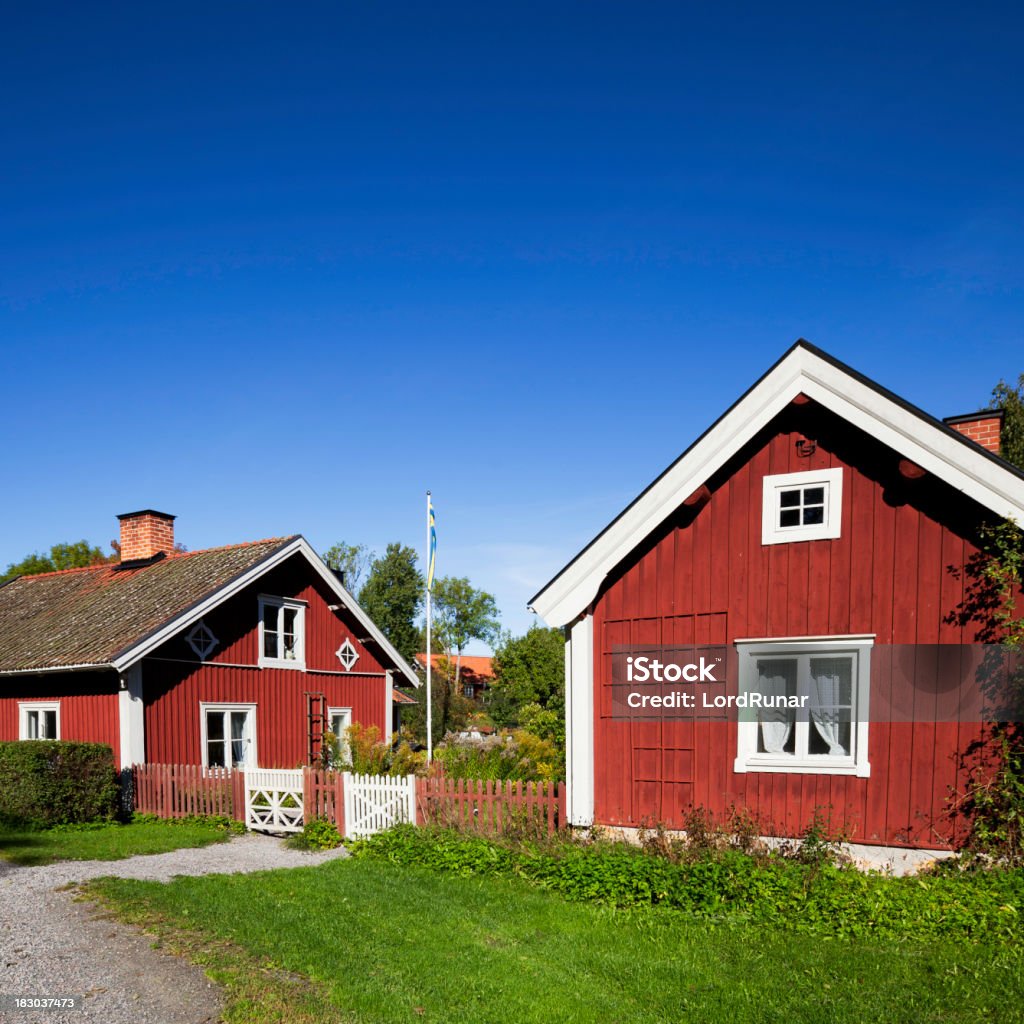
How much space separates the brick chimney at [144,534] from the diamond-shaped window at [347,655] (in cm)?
565

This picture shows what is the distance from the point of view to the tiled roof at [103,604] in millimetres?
17703

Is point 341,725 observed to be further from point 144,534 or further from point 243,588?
point 144,534

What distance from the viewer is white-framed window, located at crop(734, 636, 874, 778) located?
1008 centimetres

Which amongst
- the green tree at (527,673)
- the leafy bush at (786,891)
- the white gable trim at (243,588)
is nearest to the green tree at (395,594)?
the green tree at (527,673)

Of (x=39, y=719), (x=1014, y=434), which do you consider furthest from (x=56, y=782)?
(x=1014, y=434)

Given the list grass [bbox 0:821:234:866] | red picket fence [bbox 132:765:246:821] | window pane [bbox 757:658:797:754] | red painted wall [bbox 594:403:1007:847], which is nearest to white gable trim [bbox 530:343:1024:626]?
red painted wall [bbox 594:403:1007:847]

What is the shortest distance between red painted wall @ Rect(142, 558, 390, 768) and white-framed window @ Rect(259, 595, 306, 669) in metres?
0.16

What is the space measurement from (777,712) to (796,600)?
1.40 m

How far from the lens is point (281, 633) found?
2098 cm

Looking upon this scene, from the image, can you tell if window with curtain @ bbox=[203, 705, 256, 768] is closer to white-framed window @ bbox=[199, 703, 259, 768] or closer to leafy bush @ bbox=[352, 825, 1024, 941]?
white-framed window @ bbox=[199, 703, 259, 768]

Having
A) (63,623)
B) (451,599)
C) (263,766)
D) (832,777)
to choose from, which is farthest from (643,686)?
(451,599)

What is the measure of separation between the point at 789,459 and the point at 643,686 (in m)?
3.48

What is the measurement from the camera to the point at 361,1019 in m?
6.30

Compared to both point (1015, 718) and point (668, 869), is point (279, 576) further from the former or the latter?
point (1015, 718)
